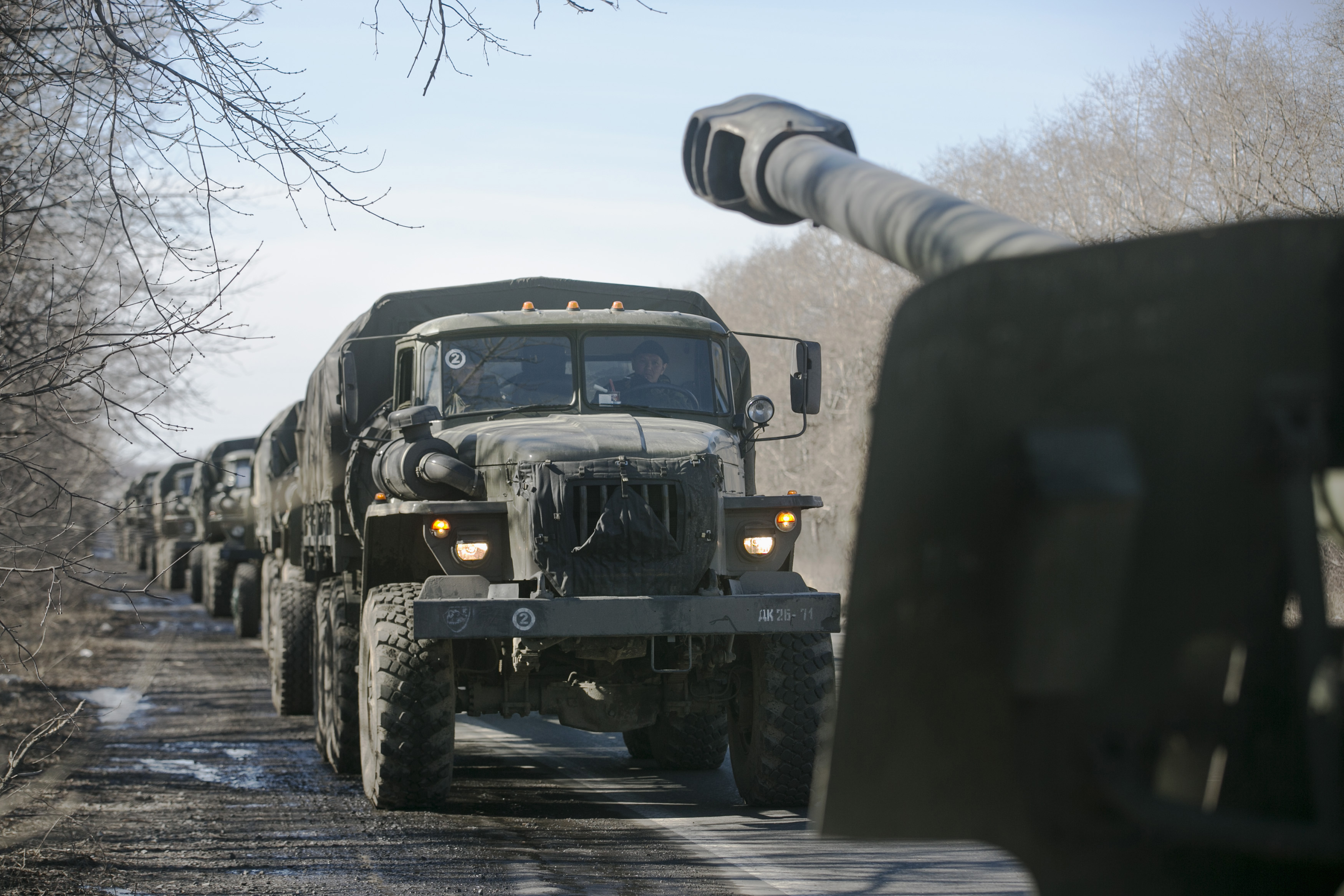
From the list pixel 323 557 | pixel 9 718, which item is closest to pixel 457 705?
pixel 323 557

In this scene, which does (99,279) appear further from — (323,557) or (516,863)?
(516,863)

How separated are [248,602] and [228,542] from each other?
3.81 meters

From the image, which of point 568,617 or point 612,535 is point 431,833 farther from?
point 612,535

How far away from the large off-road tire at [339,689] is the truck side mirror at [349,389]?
4.68 ft

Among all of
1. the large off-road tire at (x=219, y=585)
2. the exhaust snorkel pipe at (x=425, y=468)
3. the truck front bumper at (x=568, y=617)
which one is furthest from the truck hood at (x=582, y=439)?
the large off-road tire at (x=219, y=585)

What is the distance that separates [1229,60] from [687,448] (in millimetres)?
15781

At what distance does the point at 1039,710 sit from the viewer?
198cm

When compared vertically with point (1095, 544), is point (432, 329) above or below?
above

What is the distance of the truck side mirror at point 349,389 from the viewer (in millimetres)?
8203

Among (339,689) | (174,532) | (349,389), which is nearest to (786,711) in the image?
(339,689)

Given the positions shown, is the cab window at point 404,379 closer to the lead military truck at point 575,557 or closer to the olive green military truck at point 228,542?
the lead military truck at point 575,557

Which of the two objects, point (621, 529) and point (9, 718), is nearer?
point (621, 529)

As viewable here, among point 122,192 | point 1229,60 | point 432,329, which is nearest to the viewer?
point 122,192

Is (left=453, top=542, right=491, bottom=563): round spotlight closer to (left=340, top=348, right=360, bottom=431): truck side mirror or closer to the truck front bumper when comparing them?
the truck front bumper
